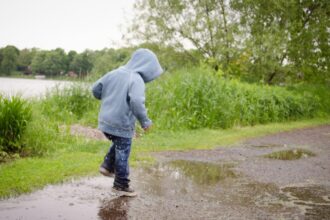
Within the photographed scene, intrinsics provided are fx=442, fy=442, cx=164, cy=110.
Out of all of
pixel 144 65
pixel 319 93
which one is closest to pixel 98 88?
pixel 144 65

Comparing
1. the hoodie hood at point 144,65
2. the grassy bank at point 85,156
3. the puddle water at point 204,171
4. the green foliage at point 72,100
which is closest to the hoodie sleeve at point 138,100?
the hoodie hood at point 144,65

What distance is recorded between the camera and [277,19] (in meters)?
23.1

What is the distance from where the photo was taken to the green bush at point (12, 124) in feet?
26.1

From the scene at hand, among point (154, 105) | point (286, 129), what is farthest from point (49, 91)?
point (286, 129)

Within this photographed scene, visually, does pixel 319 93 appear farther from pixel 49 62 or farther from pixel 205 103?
pixel 49 62

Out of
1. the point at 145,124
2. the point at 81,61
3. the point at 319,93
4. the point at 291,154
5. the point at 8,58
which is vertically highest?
the point at 81,61

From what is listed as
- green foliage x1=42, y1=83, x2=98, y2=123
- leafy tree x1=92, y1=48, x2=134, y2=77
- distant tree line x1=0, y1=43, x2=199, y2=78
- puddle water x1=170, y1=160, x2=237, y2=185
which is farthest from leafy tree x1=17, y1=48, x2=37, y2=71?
puddle water x1=170, y1=160, x2=237, y2=185

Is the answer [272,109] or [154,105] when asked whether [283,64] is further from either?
[154,105]

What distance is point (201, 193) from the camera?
6.24 metres

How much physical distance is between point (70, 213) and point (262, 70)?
18.9 meters

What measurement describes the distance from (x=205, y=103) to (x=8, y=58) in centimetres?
1296

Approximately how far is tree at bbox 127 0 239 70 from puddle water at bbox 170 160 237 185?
1430 centimetres

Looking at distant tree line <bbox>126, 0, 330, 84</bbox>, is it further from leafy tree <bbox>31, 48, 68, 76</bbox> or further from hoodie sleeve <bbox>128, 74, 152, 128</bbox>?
hoodie sleeve <bbox>128, 74, 152, 128</bbox>

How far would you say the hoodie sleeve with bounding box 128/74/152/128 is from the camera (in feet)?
18.0
